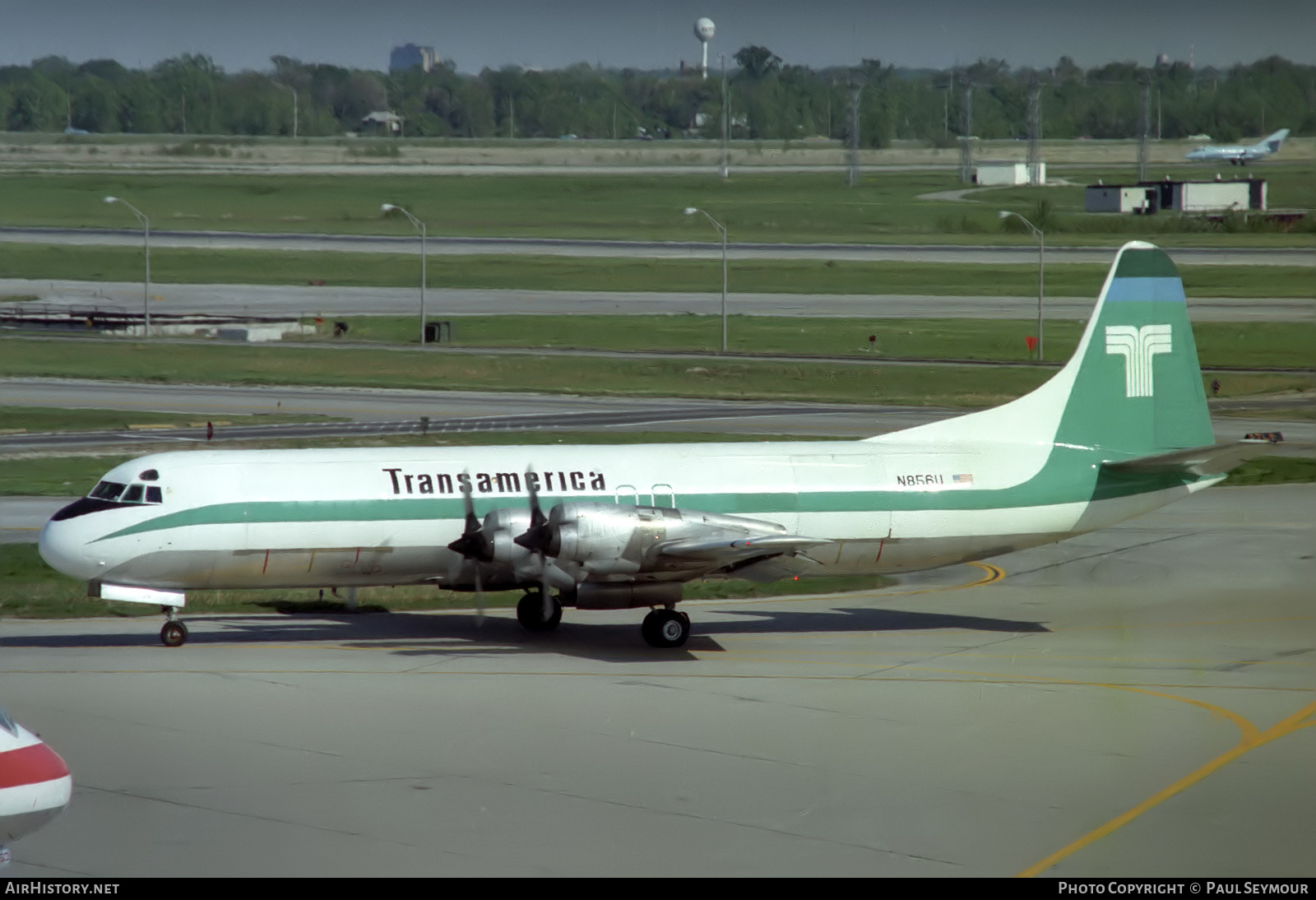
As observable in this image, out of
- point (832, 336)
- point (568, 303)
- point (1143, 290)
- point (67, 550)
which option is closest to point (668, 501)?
point (67, 550)

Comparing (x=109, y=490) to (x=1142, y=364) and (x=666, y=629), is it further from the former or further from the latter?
(x=1142, y=364)

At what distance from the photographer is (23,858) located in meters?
16.8

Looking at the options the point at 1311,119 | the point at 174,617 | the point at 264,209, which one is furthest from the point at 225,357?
the point at 1311,119

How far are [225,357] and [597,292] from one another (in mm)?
38853

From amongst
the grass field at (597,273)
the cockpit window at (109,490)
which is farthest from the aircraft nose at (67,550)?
the grass field at (597,273)

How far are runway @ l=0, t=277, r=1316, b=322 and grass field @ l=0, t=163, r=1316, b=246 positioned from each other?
35.0 metres

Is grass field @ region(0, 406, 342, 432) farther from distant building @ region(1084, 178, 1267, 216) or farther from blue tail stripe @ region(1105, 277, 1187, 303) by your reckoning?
distant building @ region(1084, 178, 1267, 216)

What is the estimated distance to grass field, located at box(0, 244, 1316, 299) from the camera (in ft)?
393

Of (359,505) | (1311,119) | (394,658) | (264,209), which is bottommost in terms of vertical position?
(394,658)

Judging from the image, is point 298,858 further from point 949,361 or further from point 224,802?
point 949,361

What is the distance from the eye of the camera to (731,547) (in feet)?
93.5

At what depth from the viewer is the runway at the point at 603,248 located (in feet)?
436

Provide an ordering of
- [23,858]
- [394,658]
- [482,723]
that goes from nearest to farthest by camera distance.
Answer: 1. [23,858]
2. [482,723]
3. [394,658]

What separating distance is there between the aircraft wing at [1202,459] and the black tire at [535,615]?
1234 centimetres
